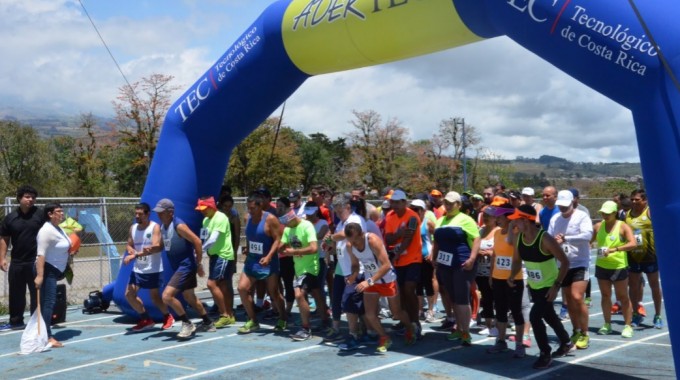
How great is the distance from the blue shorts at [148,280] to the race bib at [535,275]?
5.02 meters

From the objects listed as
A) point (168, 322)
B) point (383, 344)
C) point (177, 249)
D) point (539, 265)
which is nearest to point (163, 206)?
point (177, 249)

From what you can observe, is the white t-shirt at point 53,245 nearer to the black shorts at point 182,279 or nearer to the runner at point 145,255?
the runner at point 145,255

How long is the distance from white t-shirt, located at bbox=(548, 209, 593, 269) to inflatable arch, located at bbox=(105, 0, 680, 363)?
2.31 metres

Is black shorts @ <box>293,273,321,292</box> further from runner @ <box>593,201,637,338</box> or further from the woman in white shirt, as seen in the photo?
runner @ <box>593,201,637,338</box>

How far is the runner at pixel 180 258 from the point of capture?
30.5 ft

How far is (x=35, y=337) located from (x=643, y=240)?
7723 millimetres

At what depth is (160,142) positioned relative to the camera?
1086 cm

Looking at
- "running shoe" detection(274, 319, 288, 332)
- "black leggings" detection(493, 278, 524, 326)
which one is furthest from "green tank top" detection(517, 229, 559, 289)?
"running shoe" detection(274, 319, 288, 332)

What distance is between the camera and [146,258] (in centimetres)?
967

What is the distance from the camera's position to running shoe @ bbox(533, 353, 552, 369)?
722cm

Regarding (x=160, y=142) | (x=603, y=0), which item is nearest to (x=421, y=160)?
(x=160, y=142)

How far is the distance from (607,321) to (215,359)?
4.82 meters

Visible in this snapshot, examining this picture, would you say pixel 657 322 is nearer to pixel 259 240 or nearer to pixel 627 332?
pixel 627 332

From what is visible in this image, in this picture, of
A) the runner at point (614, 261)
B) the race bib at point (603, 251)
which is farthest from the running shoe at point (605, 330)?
the race bib at point (603, 251)
